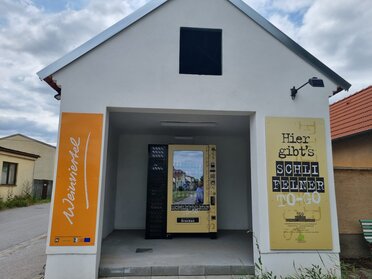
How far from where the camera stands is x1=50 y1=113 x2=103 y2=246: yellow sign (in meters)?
4.05

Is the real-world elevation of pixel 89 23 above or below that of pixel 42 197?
above

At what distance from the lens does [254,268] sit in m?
4.39

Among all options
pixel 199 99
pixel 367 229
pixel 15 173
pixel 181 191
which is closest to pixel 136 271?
pixel 181 191

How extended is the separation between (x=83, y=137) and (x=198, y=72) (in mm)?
2141

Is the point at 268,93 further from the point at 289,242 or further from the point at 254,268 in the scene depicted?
the point at 254,268

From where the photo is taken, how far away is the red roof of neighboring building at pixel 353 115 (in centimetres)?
773

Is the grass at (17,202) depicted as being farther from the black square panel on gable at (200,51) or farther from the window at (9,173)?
the black square panel on gable at (200,51)

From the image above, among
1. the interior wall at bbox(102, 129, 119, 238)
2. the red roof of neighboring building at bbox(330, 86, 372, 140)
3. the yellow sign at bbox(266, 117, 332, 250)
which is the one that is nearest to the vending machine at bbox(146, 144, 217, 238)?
the interior wall at bbox(102, 129, 119, 238)

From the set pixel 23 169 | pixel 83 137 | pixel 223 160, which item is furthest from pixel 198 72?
pixel 23 169

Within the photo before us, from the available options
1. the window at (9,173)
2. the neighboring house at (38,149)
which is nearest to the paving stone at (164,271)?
the window at (9,173)

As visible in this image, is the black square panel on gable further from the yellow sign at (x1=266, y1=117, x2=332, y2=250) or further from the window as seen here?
the window

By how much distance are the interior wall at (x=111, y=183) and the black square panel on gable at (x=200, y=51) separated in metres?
2.76

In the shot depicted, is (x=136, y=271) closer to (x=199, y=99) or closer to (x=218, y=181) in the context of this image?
(x=199, y=99)

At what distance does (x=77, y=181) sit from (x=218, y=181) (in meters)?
4.55
